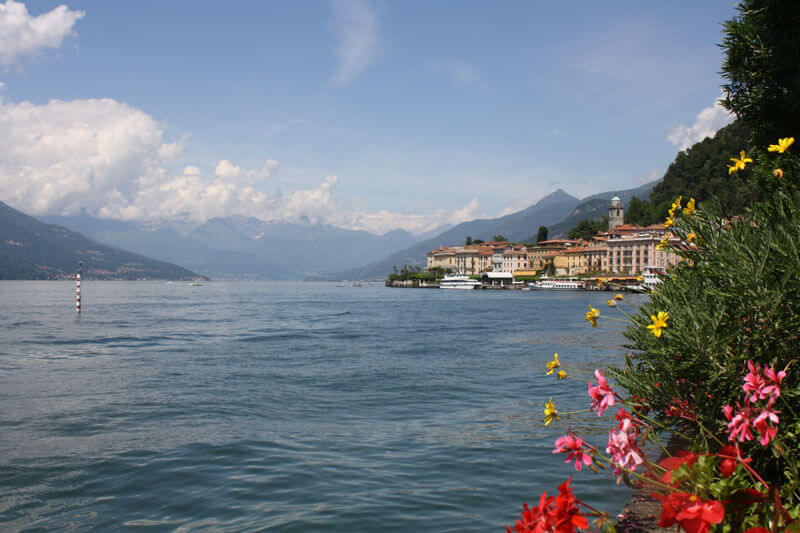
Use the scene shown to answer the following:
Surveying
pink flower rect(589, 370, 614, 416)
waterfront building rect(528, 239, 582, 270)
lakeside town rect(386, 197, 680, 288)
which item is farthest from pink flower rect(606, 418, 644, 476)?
waterfront building rect(528, 239, 582, 270)

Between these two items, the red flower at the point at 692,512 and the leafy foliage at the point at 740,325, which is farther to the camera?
the leafy foliage at the point at 740,325

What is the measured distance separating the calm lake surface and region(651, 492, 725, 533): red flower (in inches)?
141

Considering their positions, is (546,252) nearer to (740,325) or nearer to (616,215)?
(616,215)

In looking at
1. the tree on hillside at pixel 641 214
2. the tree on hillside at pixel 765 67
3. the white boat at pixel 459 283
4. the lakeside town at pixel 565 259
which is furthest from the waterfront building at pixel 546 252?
the tree on hillside at pixel 765 67

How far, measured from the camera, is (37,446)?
897 cm

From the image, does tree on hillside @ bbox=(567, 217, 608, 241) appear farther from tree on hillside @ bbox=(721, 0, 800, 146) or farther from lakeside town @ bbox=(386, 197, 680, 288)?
tree on hillside @ bbox=(721, 0, 800, 146)

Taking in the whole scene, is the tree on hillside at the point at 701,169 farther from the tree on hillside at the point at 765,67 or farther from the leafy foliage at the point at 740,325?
the leafy foliage at the point at 740,325

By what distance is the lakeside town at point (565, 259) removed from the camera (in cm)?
11231

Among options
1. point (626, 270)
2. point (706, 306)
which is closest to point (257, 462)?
point (706, 306)

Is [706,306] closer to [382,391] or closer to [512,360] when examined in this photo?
[382,391]

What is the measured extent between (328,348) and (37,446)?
13433 mm

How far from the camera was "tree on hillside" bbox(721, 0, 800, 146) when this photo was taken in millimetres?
5715

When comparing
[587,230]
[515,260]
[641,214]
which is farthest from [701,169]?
[515,260]

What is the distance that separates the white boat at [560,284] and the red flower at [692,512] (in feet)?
365
